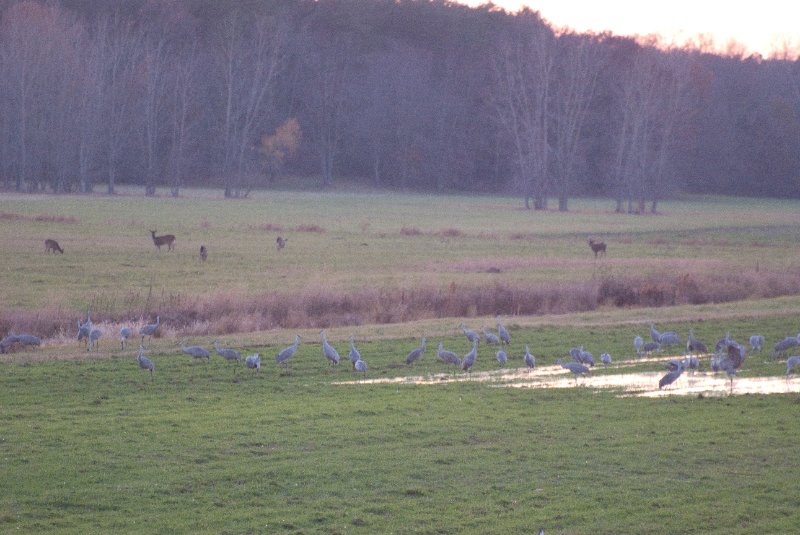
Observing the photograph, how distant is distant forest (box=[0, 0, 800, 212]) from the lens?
100 m

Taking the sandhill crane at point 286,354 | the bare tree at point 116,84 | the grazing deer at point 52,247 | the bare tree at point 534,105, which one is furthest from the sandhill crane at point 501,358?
the bare tree at point 116,84

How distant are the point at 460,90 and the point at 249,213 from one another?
6725 centimetres

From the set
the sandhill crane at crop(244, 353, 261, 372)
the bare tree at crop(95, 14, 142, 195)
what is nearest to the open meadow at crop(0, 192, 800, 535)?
the sandhill crane at crop(244, 353, 261, 372)

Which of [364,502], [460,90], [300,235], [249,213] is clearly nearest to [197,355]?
[364,502]

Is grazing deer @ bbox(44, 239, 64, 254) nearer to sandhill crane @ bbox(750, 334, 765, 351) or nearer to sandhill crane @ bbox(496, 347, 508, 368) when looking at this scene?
sandhill crane @ bbox(496, 347, 508, 368)

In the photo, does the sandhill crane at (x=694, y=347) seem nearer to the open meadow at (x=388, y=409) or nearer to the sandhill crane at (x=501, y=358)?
the open meadow at (x=388, y=409)

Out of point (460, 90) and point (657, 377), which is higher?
point (460, 90)

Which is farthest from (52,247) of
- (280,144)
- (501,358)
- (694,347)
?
(280,144)

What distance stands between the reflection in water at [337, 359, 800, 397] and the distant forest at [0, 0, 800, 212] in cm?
8002

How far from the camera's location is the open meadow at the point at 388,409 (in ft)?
37.6

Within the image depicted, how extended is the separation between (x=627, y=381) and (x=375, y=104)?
115 m

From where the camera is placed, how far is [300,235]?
193 feet

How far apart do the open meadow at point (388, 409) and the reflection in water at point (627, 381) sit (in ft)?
0.31

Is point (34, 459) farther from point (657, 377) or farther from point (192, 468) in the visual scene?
point (657, 377)
